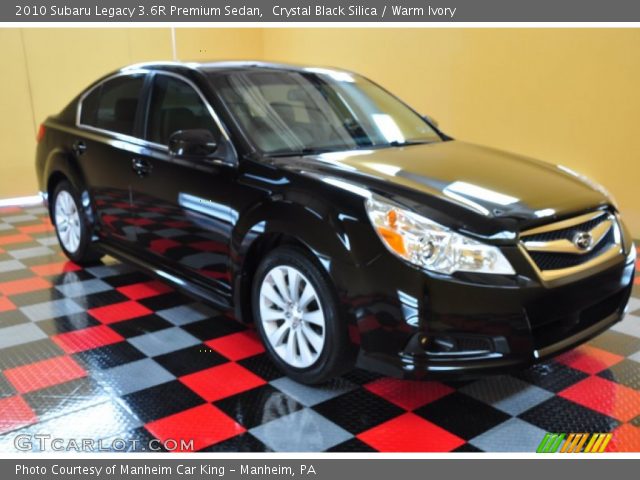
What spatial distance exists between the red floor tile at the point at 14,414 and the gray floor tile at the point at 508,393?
5.20ft

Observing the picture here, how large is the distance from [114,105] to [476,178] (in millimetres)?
2059

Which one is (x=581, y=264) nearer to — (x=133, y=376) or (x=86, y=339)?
(x=133, y=376)

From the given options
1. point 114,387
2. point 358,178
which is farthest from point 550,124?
point 114,387

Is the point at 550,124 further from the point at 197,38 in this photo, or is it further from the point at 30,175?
the point at 30,175

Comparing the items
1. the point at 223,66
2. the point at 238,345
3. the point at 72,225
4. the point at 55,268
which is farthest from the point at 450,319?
the point at 55,268

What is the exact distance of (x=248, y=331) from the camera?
2900mm

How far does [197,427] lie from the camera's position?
2.10 meters

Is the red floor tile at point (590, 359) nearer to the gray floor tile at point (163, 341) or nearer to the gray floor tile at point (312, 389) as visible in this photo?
the gray floor tile at point (312, 389)

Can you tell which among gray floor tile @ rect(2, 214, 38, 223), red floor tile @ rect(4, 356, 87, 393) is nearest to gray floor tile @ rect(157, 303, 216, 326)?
red floor tile @ rect(4, 356, 87, 393)

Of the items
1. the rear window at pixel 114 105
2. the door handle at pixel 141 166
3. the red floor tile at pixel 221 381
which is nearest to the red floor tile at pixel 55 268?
the rear window at pixel 114 105

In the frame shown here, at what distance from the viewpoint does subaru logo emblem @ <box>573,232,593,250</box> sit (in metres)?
2.14

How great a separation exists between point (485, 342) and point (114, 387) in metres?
1.42

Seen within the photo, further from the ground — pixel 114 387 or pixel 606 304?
pixel 606 304

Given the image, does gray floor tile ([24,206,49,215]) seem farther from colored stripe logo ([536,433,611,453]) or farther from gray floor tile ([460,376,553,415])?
colored stripe logo ([536,433,611,453])
